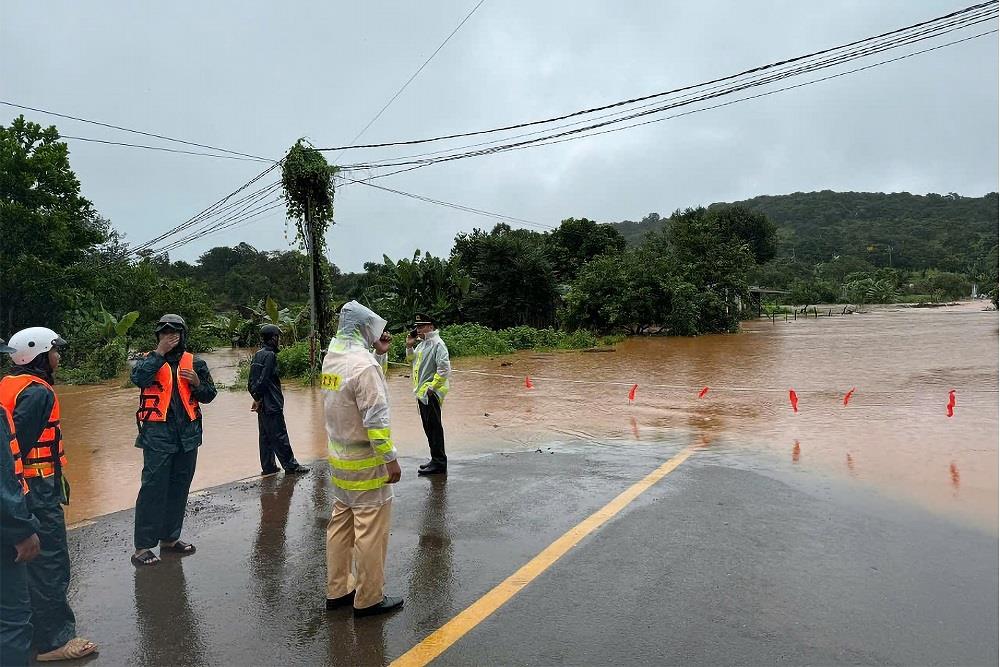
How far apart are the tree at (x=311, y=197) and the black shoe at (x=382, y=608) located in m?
12.9

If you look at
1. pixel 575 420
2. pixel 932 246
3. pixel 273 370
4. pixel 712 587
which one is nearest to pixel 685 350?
pixel 575 420

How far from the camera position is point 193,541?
540 centimetres

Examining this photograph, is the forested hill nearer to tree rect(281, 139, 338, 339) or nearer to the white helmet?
tree rect(281, 139, 338, 339)

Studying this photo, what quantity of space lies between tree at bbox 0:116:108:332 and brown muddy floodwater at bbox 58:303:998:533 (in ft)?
20.2

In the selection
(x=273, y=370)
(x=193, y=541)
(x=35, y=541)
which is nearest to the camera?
(x=35, y=541)

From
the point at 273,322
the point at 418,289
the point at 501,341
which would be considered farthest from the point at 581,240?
the point at 273,322

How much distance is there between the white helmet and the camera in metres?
3.76

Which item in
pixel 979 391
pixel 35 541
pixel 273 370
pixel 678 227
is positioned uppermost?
pixel 678 227

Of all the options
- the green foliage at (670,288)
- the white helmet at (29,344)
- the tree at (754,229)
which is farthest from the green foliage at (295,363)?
the tree at (754,229)

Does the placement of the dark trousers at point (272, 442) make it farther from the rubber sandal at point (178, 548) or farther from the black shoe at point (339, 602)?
the black shoe at point (339, 602)

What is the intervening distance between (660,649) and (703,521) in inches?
86.0

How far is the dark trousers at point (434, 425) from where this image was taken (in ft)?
24.4

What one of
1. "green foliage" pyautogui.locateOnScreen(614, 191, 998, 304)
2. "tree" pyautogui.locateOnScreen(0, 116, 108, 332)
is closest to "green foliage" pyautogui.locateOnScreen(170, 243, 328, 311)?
"tree" pyautogui.locateOnScreen(0, 116, 108, 332)

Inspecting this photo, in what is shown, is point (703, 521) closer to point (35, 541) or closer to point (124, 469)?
point (35, 541)
